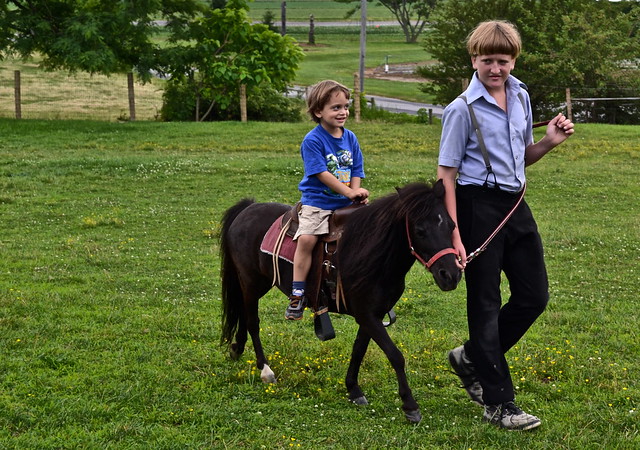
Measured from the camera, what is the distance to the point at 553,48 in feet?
112

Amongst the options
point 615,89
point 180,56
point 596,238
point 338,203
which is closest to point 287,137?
point 180,56

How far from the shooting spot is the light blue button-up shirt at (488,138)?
5.07 meters

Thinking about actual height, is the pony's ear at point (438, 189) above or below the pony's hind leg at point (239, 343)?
above

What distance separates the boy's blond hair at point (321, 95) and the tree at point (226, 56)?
22323 mm

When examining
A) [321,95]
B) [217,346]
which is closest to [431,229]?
[321,95]

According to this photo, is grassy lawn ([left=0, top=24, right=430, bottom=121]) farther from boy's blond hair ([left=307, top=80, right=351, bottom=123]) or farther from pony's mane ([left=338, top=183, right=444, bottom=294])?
pony's mane ([left=338, top=183, right=444, bottom=294])

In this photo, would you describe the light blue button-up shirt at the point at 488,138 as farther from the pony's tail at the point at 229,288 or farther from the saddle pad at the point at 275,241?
the pony's tail at the point at 229,288

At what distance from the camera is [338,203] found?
598 centimetres

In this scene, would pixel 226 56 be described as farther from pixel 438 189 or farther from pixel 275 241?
pixel 438 189

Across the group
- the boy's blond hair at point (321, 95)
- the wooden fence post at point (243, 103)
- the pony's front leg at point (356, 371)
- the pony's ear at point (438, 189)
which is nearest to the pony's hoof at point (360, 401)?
the pony's front leg at point (356, 371)

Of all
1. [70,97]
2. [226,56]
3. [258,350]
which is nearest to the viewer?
[258,350]

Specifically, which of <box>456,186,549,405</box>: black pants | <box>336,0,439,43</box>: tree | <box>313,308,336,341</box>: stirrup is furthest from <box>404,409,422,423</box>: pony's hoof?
<box>336,0,439,43</box>: tree

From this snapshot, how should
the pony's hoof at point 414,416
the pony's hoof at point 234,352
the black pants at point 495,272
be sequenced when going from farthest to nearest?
1. the pony's hoof at point 234,352
2. the pony's hoof at point 414,416
3. the black pants at point 495,272

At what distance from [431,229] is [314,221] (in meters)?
1.18
